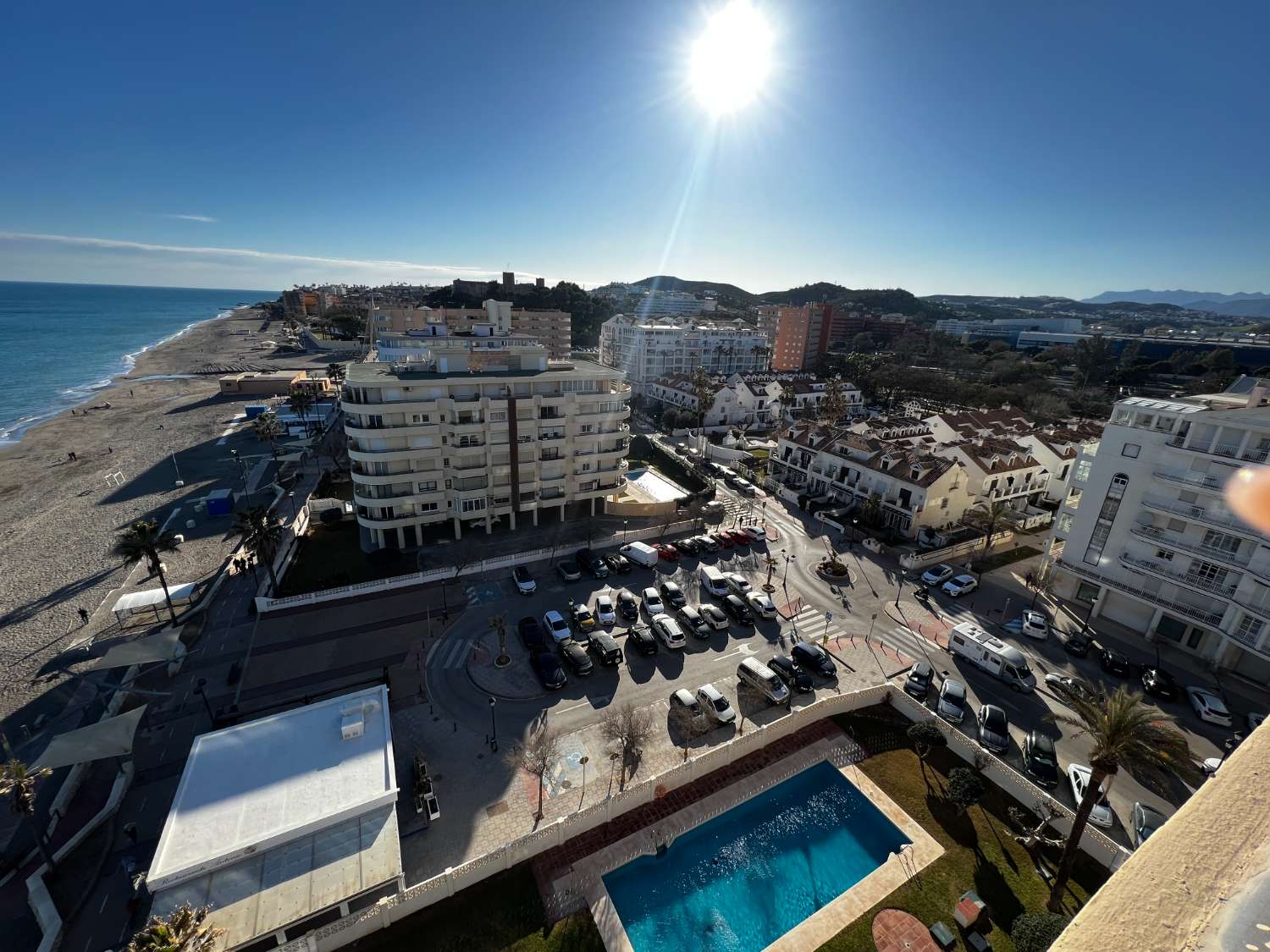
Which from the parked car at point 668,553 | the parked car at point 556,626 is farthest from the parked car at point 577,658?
the parked car at point 668,553

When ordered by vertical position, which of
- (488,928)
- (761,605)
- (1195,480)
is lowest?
(488,928)

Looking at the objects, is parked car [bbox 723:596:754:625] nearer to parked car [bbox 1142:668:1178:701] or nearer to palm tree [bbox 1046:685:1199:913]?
palm tree [bbox 1046:685:1199:913]

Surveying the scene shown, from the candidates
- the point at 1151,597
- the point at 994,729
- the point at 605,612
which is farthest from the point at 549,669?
the point at 1151,597

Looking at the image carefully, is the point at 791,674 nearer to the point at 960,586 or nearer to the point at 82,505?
the point at 960,586

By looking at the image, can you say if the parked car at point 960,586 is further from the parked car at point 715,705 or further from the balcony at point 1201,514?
the parked car at point 715,705

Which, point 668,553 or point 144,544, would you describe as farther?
point 668,553

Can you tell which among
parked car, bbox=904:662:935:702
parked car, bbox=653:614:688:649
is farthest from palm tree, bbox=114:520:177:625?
parked car, bbox=904:662:935:702
